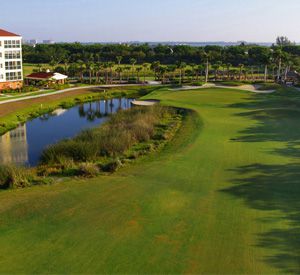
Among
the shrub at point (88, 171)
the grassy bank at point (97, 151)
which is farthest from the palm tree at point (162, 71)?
the shrub at point (88, 171)

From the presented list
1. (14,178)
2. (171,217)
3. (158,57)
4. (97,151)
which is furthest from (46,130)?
(158,57)

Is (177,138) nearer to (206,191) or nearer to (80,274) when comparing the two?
(206,191)

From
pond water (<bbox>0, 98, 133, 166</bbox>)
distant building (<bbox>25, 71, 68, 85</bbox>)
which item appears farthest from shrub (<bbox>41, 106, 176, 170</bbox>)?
distant building (<bbox>25, 71, 68, 85</bbox>)

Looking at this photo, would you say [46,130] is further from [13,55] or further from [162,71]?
[162,71]

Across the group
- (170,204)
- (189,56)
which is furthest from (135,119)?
(189,56)

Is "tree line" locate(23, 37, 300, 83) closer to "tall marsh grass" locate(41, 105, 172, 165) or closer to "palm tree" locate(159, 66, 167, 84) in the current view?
"palm tree" locate(159, 66, 167, 84)
